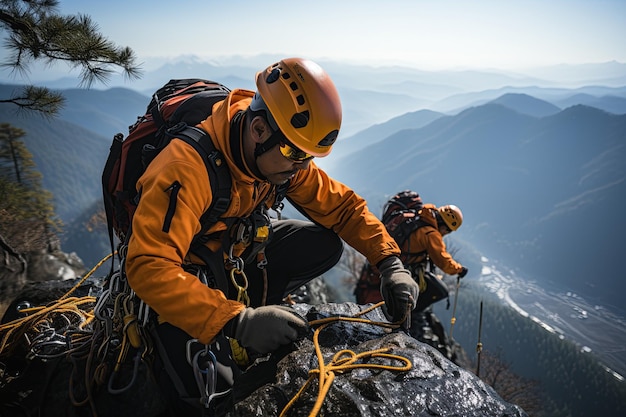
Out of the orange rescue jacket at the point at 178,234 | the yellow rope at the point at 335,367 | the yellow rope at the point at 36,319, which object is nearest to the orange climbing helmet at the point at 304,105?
the orange rescue jacket at the point at 178,234

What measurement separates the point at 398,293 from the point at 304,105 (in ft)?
6.39

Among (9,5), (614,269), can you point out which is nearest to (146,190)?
(9,5)

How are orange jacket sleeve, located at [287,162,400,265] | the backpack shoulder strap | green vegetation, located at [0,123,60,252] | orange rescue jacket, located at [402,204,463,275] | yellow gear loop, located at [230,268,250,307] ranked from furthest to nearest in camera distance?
1. green vegetation, located at [0,123,60,252]
2. orange rescue jacket, located at [402,204,463,275]
3. orange jacket sleeve, located at [287,162,400,265]
4. yellow gear loop, located at [230,268,250,307]
5. the backpack shoulder strap

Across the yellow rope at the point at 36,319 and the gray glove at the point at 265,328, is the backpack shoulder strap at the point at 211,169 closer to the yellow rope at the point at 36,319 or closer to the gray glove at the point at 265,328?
the gray glove at the point at 265,328

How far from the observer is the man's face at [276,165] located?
3.00 metres

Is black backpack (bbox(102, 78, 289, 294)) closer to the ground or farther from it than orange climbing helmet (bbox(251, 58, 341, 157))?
closer to the ground

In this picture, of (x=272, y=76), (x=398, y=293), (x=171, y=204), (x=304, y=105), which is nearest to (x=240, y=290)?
(x=171, y=204)

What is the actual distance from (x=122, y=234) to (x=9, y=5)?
17.8 ft

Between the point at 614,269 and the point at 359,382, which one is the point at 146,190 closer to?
the point at 359,382

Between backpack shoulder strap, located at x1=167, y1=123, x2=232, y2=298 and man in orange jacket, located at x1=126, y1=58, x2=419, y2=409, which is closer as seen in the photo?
man in orange jacket, located at x1=126, y1=58, x2=419, y2=409

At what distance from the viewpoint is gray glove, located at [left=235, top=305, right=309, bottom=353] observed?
2.56 m

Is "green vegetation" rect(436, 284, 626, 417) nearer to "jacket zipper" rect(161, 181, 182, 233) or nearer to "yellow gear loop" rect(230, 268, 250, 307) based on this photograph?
"yellow gear loop" rect(230, 268, 250, 307)

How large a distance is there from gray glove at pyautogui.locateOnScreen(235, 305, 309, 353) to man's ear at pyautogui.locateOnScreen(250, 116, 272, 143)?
1.35 m

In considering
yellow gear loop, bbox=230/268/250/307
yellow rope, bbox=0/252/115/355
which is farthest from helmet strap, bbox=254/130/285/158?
yellow rope, bbox=0/252/115/355
